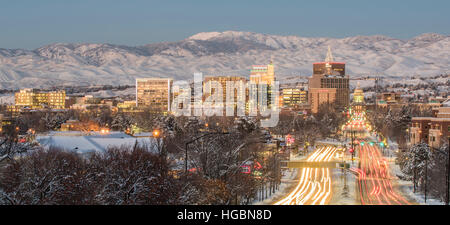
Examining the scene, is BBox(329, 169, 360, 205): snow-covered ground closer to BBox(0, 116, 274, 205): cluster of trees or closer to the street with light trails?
the street with light trails

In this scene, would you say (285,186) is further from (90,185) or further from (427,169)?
(90,185)

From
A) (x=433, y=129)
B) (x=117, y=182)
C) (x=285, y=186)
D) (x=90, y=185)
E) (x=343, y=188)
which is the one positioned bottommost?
(x=285, y=186)

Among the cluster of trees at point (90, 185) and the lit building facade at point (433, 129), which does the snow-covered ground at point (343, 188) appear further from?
the lit building facade at point (433, 129)

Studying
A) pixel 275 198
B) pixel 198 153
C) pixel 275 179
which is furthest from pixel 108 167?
pixel 275 179

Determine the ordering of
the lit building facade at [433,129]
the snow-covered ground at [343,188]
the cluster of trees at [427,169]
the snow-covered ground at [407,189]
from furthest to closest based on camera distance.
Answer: the lit building facade at [433,129] < the cluster of trees at [427,169] < the snow-covered ground at [407,189] < the snow-covered ground at [343,188]

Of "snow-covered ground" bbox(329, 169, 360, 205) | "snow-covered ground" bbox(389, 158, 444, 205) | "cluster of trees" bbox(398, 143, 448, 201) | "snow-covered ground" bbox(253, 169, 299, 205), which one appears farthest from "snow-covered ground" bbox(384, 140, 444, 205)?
"snow-covered ground" bbox(253, 169, 299, 205)

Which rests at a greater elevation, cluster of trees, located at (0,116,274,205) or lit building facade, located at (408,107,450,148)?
lit building facade, located at (408,107,450,148)

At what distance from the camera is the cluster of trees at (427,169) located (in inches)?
1471

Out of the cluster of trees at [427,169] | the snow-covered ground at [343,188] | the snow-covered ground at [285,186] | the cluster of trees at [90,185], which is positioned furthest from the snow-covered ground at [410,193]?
the cluster of trees at [90,185]

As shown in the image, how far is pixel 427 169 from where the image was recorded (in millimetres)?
42781

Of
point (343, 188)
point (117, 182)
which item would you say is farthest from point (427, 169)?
point (117, 182)

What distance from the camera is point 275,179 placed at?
141ft

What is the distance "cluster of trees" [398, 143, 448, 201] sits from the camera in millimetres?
37375

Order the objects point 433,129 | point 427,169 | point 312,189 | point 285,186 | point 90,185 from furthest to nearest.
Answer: point 433,129
point 285,186
point 427,169
point 312,189
point 90,185
